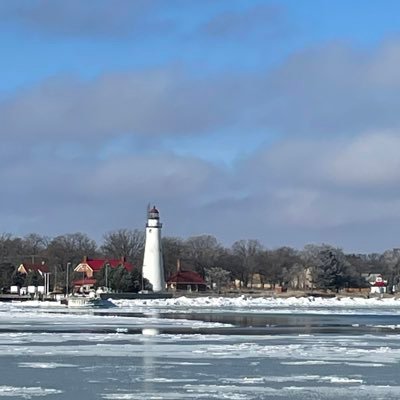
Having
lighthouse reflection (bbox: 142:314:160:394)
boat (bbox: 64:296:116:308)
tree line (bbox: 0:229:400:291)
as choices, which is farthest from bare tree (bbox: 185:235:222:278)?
lighthouse reflection (bbox: 142:314:160:394)

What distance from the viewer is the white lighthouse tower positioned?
8544 centimetres

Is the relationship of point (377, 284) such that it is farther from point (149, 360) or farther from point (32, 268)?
point (149, 360)

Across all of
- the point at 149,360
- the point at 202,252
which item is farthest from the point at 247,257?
the point at 149,360

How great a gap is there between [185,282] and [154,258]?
1839cm

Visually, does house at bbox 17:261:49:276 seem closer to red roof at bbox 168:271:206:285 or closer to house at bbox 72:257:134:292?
house at bbox 72:257:134:292

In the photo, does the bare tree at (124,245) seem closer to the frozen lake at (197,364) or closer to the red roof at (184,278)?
the red roof at (184,278)

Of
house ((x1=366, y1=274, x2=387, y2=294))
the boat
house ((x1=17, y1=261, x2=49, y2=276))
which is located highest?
house ((x1=17, y1=261, x2=49, y2=276))

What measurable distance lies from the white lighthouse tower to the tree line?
50.9 feet

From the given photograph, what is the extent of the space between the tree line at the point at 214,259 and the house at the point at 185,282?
431 cm

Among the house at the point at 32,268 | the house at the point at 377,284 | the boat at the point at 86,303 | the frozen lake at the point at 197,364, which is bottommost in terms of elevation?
the frozen lake at the point at 197,364

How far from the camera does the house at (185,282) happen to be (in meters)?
102

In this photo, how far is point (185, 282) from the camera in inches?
4077

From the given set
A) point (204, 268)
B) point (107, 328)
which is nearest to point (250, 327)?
point (107, 328)

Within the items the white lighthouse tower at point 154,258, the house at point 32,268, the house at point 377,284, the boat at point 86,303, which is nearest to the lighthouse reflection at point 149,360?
the boat at point 86,303
